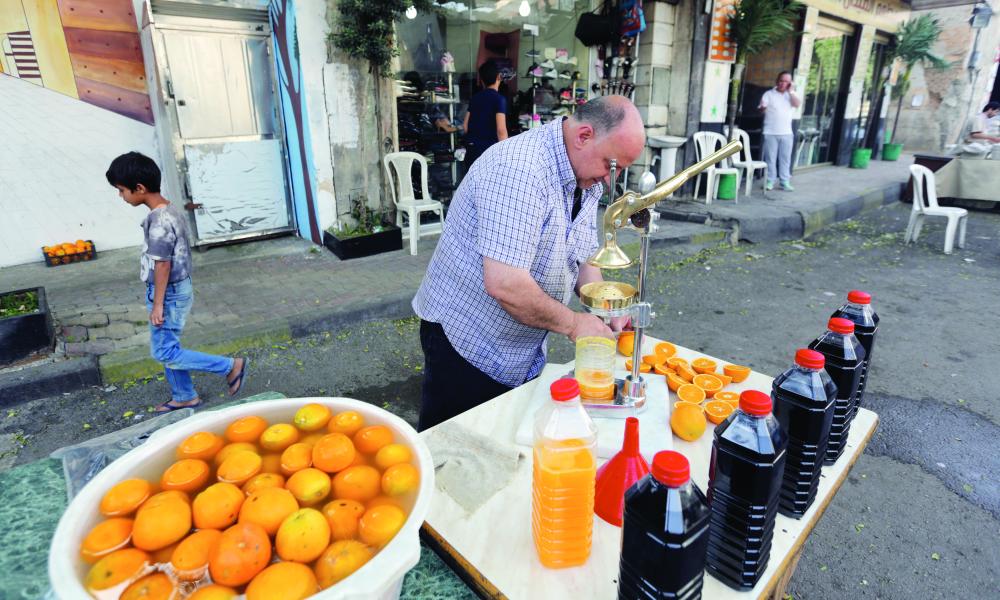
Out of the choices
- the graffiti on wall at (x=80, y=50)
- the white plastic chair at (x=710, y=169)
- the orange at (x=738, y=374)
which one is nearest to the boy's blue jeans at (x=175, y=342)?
the orange at (x=738, y=374)

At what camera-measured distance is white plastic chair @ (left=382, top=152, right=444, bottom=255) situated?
684 cm

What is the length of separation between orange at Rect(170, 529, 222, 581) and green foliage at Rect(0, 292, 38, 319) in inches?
166

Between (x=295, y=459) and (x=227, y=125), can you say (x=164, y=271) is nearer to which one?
(x=295, y=459)

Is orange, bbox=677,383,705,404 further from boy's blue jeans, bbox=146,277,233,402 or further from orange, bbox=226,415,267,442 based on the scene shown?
boy's blue jeans, bbox=146,277,233,402

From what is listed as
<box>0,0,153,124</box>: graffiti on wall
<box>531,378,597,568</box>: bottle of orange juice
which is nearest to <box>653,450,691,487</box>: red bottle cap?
<box>531,378,597,568</box>: bottle of orange juice

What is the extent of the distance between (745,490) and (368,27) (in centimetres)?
637

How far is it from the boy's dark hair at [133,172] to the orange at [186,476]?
104 inches

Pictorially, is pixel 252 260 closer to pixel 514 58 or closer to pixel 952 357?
pixel 514 58

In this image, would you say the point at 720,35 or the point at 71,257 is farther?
the point at 720,35

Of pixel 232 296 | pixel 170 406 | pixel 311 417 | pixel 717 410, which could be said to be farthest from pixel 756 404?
pixel 232 296

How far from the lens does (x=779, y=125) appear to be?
34.7 feet

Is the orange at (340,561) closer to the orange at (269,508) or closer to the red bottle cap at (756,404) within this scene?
the orange at (269,508)

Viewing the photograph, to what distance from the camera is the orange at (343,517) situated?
106 cm

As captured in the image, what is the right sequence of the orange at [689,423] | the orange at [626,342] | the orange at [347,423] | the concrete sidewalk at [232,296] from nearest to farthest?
the orange at [347,423]
the orange at [689,423]
the orange at [626,342]
the concrete sidewalk at [232,296]
